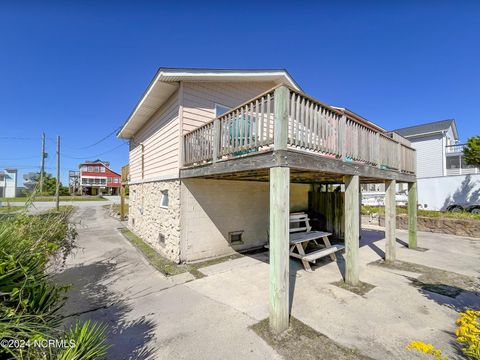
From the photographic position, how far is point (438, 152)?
807 inches

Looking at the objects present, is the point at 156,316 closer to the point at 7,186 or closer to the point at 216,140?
the point at 216,140

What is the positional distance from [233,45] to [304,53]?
10.2ft

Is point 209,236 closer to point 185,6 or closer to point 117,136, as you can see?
point 185,6

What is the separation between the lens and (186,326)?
3213mm

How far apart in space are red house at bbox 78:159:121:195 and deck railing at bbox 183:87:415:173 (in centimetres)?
4918

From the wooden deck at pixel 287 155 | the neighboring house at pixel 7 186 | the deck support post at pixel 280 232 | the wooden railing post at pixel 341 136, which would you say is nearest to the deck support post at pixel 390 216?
the wooden deck at pixel 287 155

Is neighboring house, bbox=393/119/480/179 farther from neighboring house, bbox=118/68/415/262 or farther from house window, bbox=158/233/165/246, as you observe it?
house window, bbox=158/233/165/246

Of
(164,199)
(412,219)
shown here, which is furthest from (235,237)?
(412,219)

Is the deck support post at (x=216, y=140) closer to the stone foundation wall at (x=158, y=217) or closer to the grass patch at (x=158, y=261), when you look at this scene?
the stone foundation wall at (x=158, y=217)

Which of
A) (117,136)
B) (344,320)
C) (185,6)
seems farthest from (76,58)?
(344,320)

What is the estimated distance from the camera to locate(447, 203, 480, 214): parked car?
15.1m

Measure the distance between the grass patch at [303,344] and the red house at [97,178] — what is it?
5223cm

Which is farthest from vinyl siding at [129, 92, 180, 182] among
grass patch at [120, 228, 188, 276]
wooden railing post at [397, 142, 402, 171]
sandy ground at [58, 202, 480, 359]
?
wooden railing post at [397, 142, 402, 171]

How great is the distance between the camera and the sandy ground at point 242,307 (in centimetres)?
280
